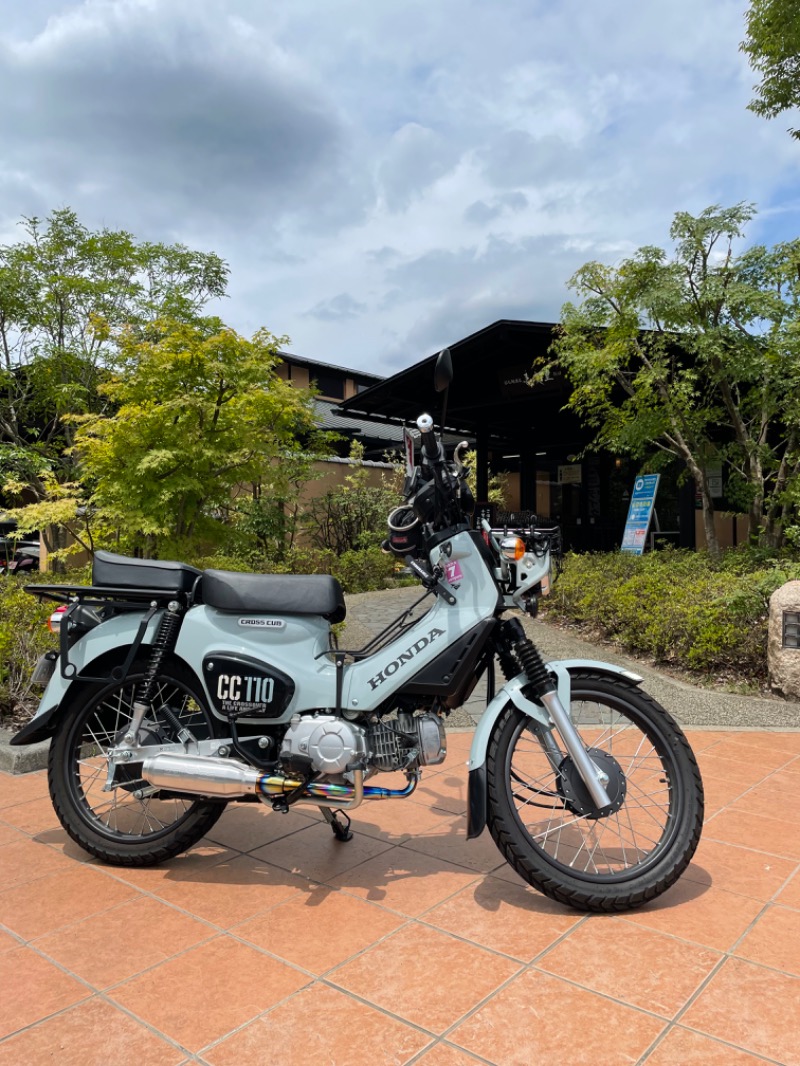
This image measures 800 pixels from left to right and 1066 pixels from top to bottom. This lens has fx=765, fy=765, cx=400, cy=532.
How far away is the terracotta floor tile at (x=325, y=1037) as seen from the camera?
177 cm

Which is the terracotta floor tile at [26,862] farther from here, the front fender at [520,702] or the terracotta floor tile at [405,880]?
the front fender at [520,702]

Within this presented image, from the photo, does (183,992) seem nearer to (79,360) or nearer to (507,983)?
(507,983)

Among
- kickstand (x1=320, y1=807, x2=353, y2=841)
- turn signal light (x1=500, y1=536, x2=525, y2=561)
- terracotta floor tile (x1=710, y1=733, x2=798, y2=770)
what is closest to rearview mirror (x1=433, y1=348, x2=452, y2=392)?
turn signal light (x1=500, y1=536, x2=525, y2=561)

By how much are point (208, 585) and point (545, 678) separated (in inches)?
48.6

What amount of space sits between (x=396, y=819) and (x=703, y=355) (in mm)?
6077

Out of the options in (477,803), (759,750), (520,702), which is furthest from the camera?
(759,750)

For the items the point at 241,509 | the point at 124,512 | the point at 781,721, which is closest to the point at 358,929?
the point at 781,721

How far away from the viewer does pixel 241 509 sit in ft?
31.6

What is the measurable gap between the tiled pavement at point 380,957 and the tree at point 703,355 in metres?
5.53

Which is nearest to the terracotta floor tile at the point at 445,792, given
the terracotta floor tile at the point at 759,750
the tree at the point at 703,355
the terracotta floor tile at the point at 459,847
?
the terracotta floor tile at the point at 459,847

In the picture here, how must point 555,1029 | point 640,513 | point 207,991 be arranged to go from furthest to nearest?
point 640,513
point 207,991
point 555,1029

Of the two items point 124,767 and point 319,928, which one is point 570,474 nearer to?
point 124,767

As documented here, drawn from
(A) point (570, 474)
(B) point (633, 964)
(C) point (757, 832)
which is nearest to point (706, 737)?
(C) point (757, 832)

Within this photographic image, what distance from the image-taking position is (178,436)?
6438 mm
